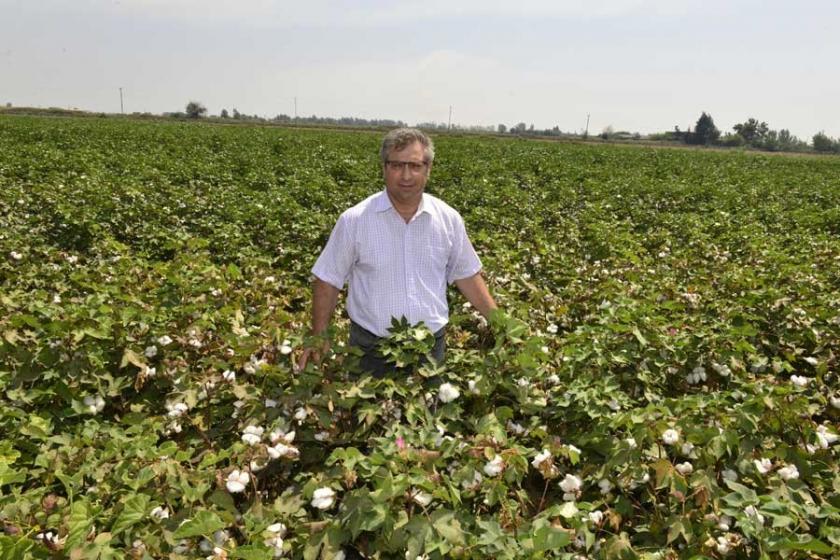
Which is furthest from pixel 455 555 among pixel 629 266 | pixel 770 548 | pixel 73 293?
A: pixel 629 266

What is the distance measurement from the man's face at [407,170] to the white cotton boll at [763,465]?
1.74 meters

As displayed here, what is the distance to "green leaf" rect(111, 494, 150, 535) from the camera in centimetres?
167

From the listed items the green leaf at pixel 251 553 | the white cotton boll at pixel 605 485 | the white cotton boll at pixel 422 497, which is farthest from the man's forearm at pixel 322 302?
the white cotton boll at pixel 605 485

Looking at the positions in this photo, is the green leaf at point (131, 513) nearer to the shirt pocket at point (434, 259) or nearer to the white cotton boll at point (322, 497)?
the white cotton boll at point (322, 497)

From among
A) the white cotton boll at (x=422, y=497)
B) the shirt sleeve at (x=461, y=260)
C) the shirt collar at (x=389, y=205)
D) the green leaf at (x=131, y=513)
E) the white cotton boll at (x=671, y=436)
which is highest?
the shirt collar at (x=389, y=205)

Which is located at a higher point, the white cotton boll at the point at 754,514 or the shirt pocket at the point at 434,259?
the shirt pocket at the point at 434,259

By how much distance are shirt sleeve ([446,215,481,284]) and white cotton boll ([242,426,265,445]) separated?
130 centimetres

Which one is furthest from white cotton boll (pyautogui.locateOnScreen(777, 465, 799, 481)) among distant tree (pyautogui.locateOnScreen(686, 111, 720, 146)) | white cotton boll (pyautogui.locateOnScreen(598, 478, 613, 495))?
distant tree (pyautogui.locateOnScreen(686, 111, 720, 146))

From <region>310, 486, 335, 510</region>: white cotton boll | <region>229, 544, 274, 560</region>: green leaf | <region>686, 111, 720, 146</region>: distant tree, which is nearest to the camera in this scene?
<region>229, 544, 274, 560</region>: green leaf

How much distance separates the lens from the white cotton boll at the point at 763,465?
6.69 ft

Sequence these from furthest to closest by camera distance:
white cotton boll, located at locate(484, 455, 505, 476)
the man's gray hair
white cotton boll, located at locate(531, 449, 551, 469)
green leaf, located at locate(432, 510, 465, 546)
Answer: the man's gray hair, white cotton boll, located at locate(531, 449, 551, 469), white cotton boll, located at locate(484, 455, 505, 476), green leaf, located at locate(432, 510, 465, 546)

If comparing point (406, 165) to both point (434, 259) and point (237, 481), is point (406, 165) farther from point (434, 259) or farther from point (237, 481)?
point (237, 481)

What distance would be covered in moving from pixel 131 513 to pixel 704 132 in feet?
310

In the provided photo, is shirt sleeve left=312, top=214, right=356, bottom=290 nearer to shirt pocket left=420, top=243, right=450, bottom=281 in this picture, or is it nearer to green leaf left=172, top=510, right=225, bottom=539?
shirt pocket left=420, top=243, right=450, bottom=281
